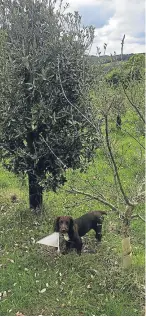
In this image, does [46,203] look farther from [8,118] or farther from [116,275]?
[116,275]

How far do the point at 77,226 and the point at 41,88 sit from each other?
2.59 metres

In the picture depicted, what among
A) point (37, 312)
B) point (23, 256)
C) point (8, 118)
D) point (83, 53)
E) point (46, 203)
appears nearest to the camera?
A: point (37, 312)

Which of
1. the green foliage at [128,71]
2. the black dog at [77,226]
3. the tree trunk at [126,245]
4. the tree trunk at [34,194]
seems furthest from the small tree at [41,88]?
the tree trunk at [126,245]

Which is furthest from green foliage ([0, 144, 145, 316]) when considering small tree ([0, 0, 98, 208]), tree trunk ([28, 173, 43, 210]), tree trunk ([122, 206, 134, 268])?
small tree ([0, 0, 98, 208])

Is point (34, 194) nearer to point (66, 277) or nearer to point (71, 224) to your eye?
point (71, 224)

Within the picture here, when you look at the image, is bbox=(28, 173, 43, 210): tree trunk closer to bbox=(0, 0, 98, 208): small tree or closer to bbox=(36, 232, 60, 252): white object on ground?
bbox=(0, 0, 98, 208): small tree

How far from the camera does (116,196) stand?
5770 mm

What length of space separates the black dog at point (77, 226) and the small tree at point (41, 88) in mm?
1142

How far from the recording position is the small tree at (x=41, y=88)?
702 centimetres

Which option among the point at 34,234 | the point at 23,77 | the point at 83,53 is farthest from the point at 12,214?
the point at 83,53

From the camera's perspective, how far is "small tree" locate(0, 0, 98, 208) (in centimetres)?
702

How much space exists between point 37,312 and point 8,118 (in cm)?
343

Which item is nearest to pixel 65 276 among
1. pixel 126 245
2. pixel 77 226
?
pixel 77 226

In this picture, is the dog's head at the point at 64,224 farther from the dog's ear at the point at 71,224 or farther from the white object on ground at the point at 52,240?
the white object on ground at the point at 52,240
